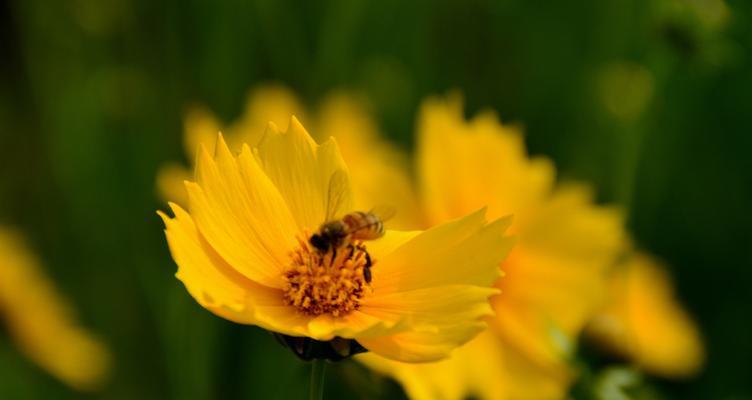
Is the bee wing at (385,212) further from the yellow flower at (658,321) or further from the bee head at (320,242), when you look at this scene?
the yellow flower at (658,321)

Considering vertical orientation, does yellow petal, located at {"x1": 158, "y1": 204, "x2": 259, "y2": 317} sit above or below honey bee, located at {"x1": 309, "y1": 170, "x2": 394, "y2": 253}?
below

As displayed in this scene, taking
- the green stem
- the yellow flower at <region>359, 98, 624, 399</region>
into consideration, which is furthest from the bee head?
the yellow flower at <region>359, 98, 624, 399</region>

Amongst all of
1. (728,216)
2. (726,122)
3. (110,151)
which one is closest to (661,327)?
(728,216)

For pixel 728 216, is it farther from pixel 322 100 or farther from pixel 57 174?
pixel 57 174

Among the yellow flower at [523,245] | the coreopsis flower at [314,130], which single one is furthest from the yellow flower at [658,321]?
the coreopsis flower at [314,130]

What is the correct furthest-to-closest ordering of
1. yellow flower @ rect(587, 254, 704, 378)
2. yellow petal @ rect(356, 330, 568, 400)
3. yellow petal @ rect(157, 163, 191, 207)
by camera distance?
yellow flower @ rect(587, 254, 704, 378) → yellow petal @ rect(157, 163, 191, 207) → yellow petal @ rect(356, 330, 568, 400)

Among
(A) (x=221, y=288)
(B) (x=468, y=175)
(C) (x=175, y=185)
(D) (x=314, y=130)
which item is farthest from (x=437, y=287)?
(D) (x=314, y=130)

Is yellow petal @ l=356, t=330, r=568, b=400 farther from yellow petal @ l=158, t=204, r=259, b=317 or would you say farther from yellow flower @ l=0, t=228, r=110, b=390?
yellow flower @ l=0, t=228, r=110, b=390
